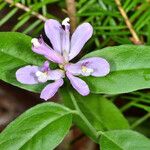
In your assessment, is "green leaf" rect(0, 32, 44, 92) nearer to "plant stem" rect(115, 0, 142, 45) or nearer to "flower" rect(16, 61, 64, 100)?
"flower" rect(16, 61, 64, 100)

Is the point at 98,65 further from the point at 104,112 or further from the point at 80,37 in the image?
the point at 104,112

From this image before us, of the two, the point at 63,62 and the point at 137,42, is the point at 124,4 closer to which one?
the point at 137,42

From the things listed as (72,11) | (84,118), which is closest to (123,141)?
(84,118)

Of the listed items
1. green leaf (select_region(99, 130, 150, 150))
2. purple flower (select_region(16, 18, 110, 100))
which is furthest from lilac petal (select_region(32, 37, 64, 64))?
green leaf (select_region(99, 130, 150, 150))

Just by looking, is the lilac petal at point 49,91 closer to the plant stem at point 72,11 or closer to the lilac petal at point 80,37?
→ the lilac petal at point 80,37

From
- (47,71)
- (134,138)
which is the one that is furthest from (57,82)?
(134,138)

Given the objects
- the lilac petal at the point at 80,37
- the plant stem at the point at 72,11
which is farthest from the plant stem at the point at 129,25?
the lilac petal at the point at 80,37
